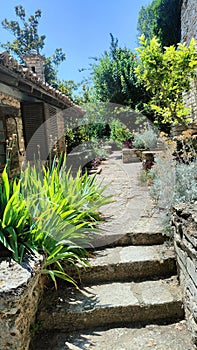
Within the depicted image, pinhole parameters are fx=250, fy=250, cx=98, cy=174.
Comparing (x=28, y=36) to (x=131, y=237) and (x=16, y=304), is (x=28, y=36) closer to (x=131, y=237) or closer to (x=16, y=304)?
(x=131, y=237)

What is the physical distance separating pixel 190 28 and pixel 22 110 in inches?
245

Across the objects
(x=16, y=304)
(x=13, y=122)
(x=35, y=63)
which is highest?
(x=35, y=63)

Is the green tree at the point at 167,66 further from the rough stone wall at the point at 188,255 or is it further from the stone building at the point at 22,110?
the rough stone wall at the point at 188,255

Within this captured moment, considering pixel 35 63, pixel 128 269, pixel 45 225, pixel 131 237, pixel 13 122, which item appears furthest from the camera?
pixel 35 63

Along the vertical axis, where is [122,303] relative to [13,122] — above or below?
below

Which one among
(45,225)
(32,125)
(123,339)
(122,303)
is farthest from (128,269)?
(32,125)

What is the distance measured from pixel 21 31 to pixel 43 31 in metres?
1.75

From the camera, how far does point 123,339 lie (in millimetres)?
2041

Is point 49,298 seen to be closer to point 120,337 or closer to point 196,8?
point 120,337

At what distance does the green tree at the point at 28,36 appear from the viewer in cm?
1991

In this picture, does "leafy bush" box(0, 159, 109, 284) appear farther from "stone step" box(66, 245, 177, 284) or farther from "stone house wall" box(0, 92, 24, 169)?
"stone house wall" box(0, 92, 24, 169)

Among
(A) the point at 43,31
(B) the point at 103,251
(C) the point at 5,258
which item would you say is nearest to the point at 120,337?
(B) the point at 103,251

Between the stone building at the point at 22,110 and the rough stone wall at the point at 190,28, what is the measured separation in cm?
398

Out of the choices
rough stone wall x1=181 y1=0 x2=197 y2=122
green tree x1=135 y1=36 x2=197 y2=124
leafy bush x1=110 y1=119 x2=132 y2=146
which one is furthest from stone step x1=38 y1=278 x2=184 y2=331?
leafy bush x1=110 y1=119 x2=132 y2=146
